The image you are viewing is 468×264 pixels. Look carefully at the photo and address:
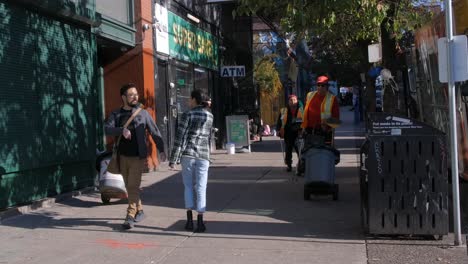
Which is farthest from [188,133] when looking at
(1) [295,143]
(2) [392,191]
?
(1) [295,143]

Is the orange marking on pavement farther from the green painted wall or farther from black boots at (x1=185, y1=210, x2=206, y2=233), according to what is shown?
the green painted wall

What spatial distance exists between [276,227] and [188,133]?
5.44 ft

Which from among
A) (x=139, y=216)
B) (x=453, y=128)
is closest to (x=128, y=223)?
(x=139, y=216)

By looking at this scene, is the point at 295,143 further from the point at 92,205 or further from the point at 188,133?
the point at 188,133

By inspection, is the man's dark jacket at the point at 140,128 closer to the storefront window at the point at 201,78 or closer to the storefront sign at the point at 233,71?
the storefront window at the point at 201,78

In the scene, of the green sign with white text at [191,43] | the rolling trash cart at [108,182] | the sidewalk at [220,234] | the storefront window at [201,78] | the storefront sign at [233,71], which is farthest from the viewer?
the storefront sign at [233,71]

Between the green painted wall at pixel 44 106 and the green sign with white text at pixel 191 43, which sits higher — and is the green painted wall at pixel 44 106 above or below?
below

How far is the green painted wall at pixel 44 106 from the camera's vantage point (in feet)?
27.8

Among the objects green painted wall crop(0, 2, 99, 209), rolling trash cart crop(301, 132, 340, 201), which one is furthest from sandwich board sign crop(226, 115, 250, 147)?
rolling trash cart crop(301, 132, 340, 201)

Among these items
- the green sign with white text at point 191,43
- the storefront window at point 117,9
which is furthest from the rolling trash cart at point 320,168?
the green sign with white text at point 191,43

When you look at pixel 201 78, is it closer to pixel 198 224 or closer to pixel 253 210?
pixel 253 210

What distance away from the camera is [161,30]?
576 inches

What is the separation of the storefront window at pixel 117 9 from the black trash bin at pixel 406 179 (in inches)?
284

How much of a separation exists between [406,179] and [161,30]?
9109 mm
